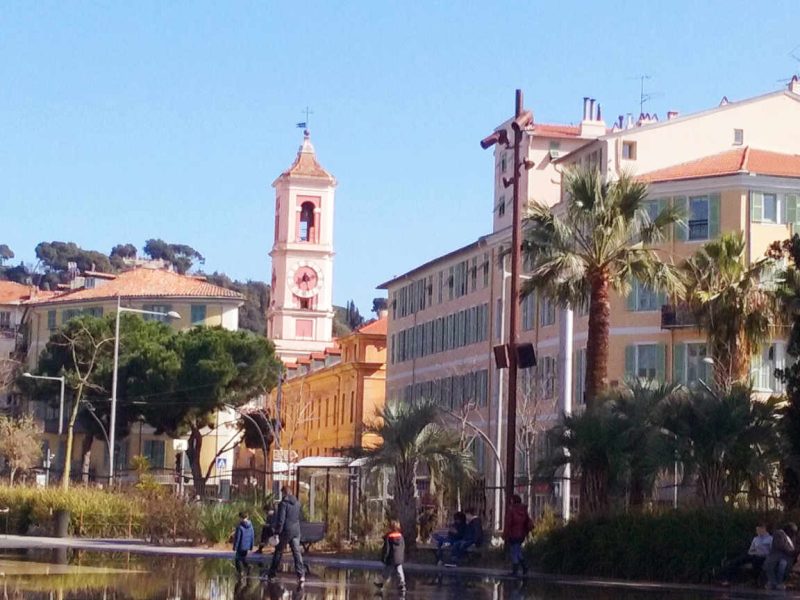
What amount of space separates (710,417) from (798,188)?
28.1 m

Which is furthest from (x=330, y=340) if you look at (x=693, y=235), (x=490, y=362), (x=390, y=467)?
(x=390, y=467)

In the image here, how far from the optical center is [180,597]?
24.3 meters

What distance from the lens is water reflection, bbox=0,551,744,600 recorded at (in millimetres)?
25094

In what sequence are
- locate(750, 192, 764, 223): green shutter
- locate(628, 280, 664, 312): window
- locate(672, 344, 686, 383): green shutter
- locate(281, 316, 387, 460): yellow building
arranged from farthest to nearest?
locate(281, 316, 387, 460): yellow building
locate(628, 280, 664, 312): window
locate(672, 344, 686, 383): green shutter
locate(750, 192, 764, 223): green shutter

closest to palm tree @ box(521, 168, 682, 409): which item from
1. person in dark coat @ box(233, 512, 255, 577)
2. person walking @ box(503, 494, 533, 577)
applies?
person walking @ box(503, 494, 533, 577)

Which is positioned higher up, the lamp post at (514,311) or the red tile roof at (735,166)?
the red tile roof at (735,166)

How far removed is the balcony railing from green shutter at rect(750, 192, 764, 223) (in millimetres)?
4253

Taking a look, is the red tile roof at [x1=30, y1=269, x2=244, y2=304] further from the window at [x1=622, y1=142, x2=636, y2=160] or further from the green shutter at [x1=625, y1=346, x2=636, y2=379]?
the green shutter at [x1=625, y1=346, x2=636, y2=379]

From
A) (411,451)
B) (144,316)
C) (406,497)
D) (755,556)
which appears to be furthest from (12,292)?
(755,556)

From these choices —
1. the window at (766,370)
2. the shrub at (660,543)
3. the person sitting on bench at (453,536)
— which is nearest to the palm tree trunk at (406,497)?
the person sitting on bench at (453,536)

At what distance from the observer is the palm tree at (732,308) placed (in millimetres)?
48469

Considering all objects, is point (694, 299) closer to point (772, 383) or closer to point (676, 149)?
point (772, 383)

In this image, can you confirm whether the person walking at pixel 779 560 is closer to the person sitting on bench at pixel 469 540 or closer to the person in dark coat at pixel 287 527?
the person sitting on bench at pixel 469 540

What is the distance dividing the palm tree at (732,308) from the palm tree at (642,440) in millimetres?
12433
